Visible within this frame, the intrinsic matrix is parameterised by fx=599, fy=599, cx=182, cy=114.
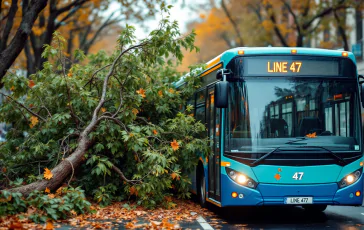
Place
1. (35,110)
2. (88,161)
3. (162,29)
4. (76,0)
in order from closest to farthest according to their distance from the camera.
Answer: (88,161), (162,29), (35,110), (76,0)

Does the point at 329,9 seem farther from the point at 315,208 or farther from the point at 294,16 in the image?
the point at 315,208

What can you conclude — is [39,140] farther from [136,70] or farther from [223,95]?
[223,95]

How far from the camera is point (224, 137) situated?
419 inches

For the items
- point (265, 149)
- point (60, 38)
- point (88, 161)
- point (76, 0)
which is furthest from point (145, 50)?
point (76, 0)

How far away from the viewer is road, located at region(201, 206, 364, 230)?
33.9ft

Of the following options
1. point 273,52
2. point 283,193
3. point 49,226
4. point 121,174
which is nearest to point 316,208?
Result: point 283,193

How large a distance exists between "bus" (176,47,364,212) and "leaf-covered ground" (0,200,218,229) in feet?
3.66

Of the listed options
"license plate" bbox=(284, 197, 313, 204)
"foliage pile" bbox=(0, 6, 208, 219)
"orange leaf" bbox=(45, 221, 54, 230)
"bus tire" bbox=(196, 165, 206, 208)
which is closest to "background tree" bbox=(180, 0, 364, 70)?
"foliage pile" bbox=(0, 6, 208, 219)

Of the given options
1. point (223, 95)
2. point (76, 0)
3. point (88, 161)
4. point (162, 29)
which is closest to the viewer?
point (223, 95)

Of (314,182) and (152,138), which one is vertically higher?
(152,138)

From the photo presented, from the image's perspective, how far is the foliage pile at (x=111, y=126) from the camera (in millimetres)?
11938

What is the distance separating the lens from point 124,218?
10.8 m

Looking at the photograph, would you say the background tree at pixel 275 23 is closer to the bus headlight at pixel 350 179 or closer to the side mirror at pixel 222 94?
the side mirror at pixel 222 94

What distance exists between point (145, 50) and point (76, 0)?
7803 mm
